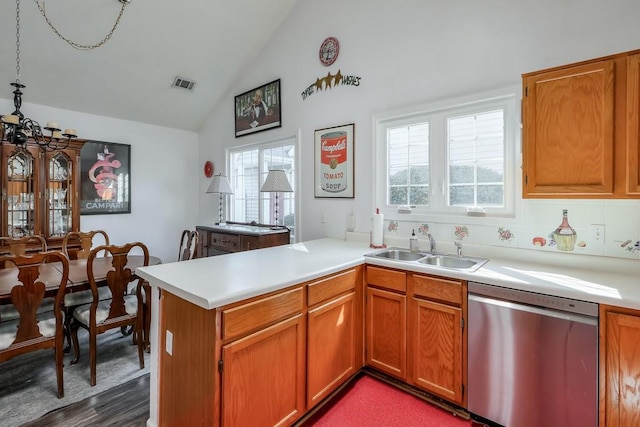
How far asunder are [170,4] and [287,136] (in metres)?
1.78

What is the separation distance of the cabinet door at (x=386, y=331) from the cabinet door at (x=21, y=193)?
12.2ft

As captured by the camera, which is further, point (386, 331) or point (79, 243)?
point (79, 243)

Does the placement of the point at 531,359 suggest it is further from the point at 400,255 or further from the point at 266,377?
the point at 266,377

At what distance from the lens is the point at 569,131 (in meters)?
1.74

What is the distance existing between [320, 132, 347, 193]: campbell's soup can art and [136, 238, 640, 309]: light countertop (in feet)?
3.46

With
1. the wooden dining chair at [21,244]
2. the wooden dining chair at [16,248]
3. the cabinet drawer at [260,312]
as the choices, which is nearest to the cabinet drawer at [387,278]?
the cabinet drawer at [260,312]

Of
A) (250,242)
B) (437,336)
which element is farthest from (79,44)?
(437,336)

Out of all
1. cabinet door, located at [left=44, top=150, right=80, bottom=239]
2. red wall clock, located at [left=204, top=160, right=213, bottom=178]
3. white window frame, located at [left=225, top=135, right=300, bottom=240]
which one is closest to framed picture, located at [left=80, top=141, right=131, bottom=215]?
cabinet door, located at [left=44, top=150, right=80, bottom=239]

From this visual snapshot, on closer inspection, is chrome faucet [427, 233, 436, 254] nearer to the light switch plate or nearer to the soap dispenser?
the soap dispenser

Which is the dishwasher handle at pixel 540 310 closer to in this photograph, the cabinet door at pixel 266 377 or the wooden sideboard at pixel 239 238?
the cabinet door at pixel 266 377

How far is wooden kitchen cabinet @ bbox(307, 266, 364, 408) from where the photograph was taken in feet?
6.04

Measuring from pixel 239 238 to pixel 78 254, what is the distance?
65.6 inches

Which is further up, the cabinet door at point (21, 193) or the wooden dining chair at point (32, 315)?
the cabinet door at point (21, 193)

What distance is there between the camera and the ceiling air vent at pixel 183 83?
4.06 meters
